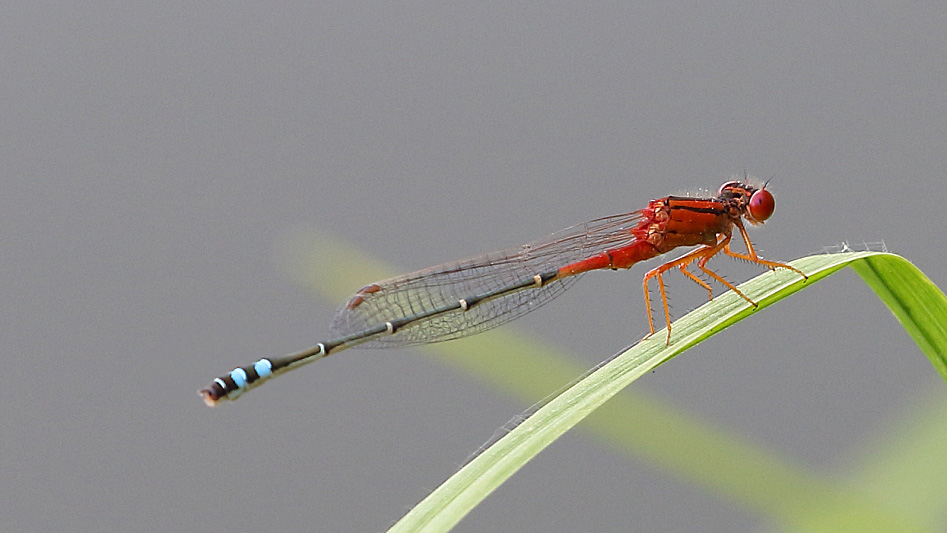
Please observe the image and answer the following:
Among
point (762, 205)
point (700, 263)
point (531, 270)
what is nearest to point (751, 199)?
point (762, 205)

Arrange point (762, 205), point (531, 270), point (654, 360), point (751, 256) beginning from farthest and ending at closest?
point (531, 270) < point (762, 205) < point (751, 256) < point (654, 360)

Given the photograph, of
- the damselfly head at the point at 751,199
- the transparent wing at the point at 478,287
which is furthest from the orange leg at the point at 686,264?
the transparent wing at the point at 478,287

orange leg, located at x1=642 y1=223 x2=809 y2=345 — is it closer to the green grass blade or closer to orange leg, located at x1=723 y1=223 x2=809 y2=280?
orange leg, located at x1=723 y1=223 x2=809 y2=280

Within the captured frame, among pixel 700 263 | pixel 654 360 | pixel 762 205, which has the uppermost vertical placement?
pixel 654 360

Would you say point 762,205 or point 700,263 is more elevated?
point 762,205

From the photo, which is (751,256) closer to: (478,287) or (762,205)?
(762,205)

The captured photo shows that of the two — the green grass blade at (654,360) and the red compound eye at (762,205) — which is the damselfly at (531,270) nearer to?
the red compound eye at (762,205)

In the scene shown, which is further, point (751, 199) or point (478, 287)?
point (478, 287)
